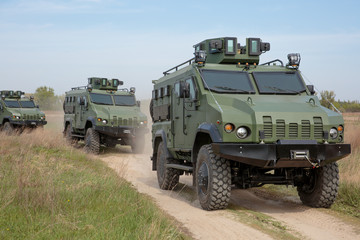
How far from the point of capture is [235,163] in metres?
7.68

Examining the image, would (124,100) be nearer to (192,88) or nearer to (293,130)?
(192,88)

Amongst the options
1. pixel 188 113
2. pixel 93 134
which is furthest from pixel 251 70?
pixel 93 134

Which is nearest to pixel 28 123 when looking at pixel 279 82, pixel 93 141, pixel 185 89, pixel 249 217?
pixel 93 141

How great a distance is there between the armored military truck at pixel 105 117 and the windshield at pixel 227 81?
8.40 meters

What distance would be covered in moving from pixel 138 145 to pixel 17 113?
888 cm

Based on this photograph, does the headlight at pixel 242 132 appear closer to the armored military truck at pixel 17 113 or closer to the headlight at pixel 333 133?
the headlight at pixel 333 133

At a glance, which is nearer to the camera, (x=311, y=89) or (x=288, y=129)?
(x=288, y=129)

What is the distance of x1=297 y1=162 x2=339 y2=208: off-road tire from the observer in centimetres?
759

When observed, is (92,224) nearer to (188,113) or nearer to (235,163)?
(235,163)

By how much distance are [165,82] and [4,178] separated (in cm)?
408

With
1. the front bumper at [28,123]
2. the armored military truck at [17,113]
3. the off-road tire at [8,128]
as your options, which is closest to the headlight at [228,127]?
the off-road tire at [8,128]

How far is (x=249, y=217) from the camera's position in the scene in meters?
6.93

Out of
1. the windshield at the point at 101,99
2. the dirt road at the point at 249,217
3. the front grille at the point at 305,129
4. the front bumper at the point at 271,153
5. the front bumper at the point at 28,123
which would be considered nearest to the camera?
the dirt road at the point at 249,217

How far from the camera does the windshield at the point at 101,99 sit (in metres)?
17.3
